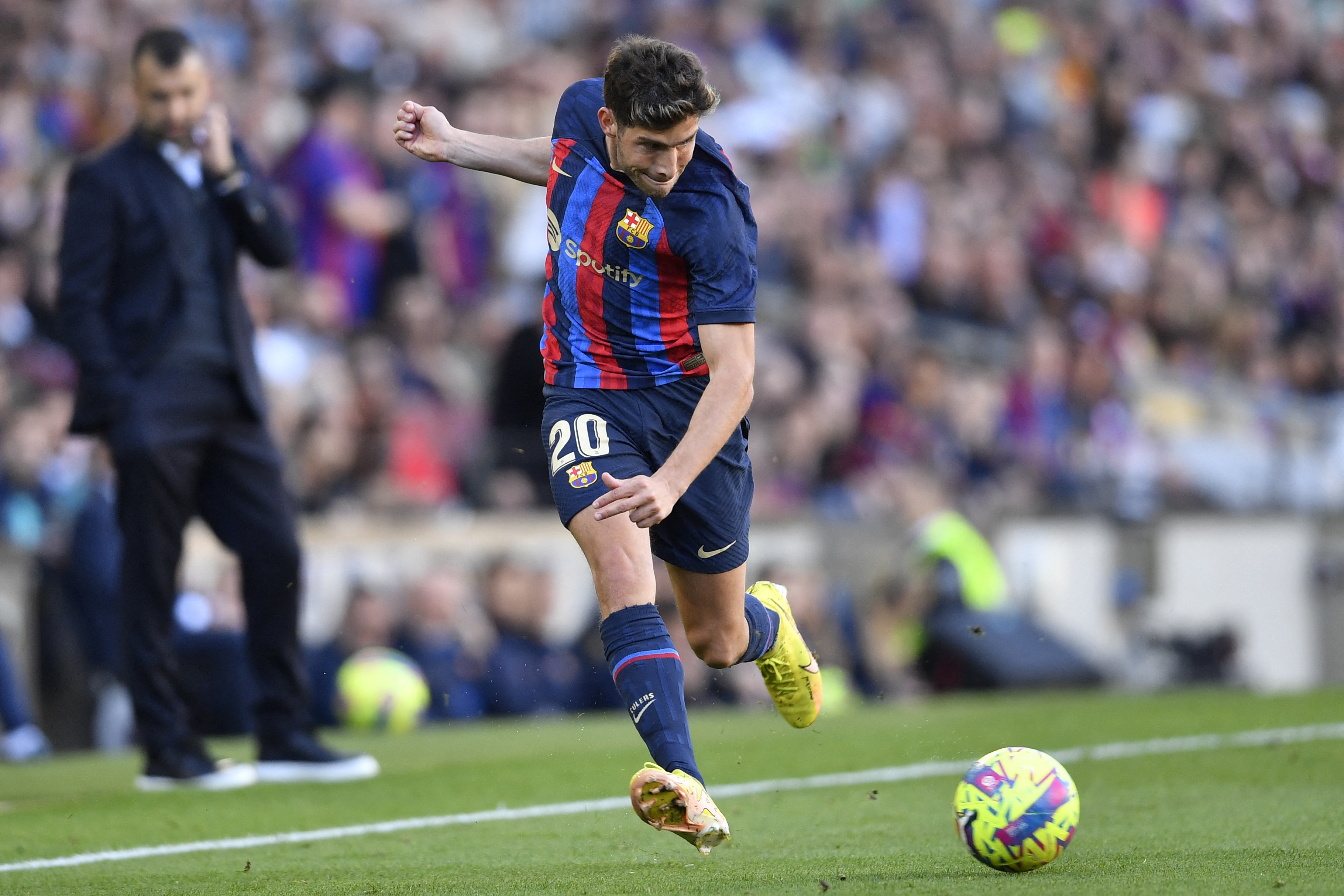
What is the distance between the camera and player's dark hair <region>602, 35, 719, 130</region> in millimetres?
4879

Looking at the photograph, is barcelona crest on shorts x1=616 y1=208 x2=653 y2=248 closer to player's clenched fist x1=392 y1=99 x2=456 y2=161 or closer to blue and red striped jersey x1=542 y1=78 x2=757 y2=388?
blue and red striped jersey x1=542 y1=78 x2=757 y2=388

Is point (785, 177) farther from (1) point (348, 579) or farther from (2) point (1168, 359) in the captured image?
(1) point (348, 579)

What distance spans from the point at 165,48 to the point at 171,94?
0.17 metres

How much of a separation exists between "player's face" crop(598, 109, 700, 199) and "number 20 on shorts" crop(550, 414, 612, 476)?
2.19 feet

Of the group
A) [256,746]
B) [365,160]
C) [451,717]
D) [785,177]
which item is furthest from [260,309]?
[785,177]

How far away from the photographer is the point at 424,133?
5824 mm

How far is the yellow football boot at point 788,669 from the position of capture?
6.25 meters

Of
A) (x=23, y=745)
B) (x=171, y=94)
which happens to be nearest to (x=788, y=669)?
(x=171, y=94)

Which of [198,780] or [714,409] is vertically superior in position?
[714,409]

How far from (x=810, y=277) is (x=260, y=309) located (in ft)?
17.6

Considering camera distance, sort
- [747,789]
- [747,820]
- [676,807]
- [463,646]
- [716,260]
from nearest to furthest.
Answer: [676,807] → [716,260] → [747,820] → [747,789] → [463,646]

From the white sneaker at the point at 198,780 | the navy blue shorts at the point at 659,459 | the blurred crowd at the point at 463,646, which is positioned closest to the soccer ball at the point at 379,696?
the blurred crowd at the point at 463,646

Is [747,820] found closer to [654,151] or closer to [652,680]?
→ [652,680]

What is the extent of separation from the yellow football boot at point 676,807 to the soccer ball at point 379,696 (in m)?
5.95
